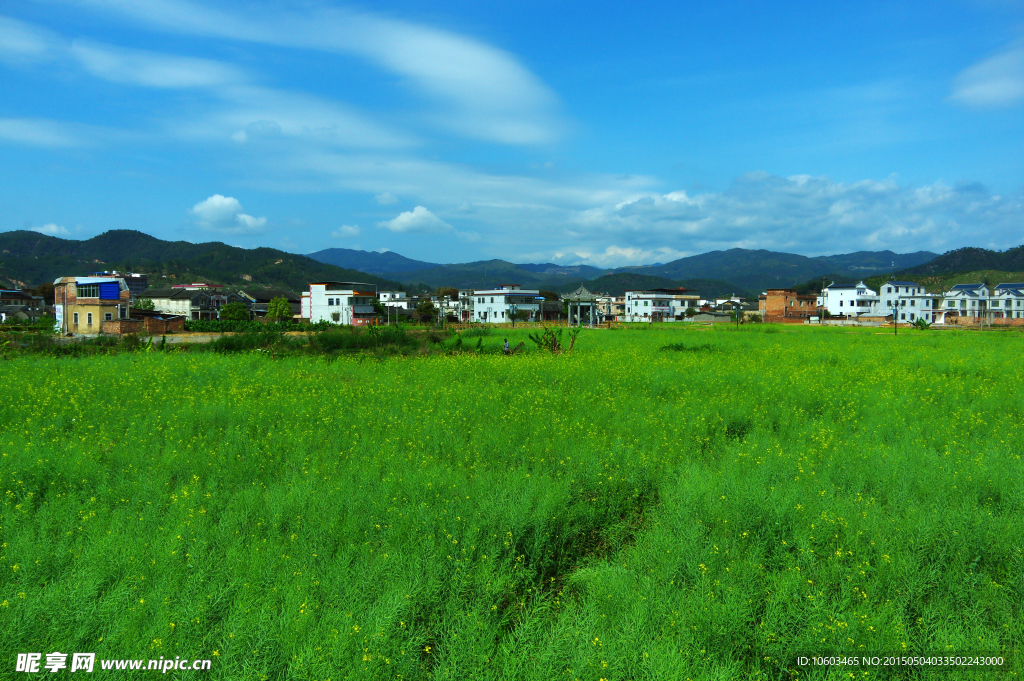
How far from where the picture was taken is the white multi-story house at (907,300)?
8638 cm

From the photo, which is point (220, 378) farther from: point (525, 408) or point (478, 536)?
point (478, 536)

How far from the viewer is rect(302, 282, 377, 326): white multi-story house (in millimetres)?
78438

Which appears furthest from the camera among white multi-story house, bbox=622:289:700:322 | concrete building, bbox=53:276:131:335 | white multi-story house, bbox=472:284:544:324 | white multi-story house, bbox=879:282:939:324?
white multi-story house, bbox=622:289:700:322

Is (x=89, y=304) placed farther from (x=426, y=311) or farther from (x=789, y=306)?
(x=789, y=306)

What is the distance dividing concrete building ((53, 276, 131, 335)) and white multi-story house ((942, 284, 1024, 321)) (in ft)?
371

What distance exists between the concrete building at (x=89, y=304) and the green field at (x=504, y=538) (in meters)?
44.6

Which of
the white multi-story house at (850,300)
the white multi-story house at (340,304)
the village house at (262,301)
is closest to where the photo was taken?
the white multi-story house at (340,304)

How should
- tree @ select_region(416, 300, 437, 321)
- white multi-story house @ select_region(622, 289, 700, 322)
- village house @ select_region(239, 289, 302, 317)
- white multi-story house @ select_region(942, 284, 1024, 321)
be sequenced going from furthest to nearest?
village house @ select_region(239, 289, 302, 317) < white multi-story house @ select_region(622, 289, 700, 322) < tree @ select_region(416, 300, 437, 321) < white multi-story house @ select_region(942, 284, 1024, 321)

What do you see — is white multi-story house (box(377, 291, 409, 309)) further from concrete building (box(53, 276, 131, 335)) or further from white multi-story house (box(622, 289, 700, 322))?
concrete building (box(53, 276, 131, 335))

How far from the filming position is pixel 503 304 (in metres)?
90.9

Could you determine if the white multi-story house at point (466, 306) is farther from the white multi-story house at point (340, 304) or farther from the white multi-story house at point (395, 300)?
the white multi-story house at point (340, 304)

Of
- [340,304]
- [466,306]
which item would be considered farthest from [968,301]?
[340,304]

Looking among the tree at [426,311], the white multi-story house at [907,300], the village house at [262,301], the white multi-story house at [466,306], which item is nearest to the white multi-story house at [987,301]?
the white multi-story house at [907,300]

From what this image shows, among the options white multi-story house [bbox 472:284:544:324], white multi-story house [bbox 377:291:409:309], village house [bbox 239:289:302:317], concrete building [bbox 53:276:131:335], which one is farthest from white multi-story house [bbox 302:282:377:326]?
concrete building [bbox 53:276:131:335]
